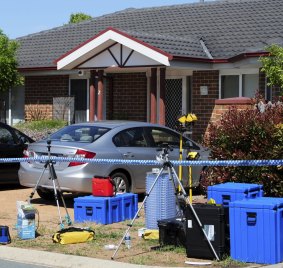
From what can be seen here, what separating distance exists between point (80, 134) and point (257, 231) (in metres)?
5.29

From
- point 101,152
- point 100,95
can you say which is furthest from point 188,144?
point 100,95

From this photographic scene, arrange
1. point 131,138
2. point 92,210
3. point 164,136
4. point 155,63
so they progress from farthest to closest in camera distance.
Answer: point 155,63 < point 164,136 < point 131,138 < point 92,210

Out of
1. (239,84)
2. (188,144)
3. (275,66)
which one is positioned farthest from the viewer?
(239,84)

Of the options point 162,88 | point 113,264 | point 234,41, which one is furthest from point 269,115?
point 234,41

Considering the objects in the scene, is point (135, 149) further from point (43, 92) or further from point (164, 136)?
point (43, 92)

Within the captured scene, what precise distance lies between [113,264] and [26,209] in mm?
1966

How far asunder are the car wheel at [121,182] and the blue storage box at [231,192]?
3141 millimetres

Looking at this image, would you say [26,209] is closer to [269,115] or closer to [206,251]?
[206,251]

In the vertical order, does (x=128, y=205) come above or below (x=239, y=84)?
below

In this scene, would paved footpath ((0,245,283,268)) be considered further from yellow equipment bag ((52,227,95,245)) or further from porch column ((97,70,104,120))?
porch column ((97,70,104,120))

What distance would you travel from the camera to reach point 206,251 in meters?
7.84

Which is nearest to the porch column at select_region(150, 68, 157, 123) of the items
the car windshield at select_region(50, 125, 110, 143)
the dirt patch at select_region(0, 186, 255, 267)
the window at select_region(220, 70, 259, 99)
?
the window at select_region(220, 70, 259, 99)

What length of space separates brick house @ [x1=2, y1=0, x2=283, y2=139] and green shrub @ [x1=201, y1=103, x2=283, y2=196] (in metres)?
2.96

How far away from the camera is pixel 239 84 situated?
18531 mm
